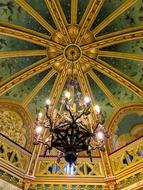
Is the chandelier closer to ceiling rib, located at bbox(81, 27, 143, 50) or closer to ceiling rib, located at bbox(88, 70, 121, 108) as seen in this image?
ceiling rib, located at bbox(81, 27, 143, 50)

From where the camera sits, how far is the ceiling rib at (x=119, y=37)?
397 inches

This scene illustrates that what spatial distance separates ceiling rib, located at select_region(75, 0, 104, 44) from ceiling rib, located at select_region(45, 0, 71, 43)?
0.55m

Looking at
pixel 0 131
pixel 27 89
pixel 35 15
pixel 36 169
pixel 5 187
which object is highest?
pixel 35 15

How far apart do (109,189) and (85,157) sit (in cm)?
152

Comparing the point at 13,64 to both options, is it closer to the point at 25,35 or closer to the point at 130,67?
the point at 25,35

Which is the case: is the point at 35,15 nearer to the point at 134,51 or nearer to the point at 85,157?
the point at 134,51

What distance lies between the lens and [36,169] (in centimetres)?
1027

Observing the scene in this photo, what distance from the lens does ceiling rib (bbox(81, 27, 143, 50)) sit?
33.1 feet

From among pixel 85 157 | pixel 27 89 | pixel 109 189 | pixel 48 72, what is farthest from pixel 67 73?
pixel 109 189

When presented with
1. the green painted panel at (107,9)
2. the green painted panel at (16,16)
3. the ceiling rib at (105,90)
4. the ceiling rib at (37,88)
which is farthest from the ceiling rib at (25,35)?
the green painted panel at (107,9)

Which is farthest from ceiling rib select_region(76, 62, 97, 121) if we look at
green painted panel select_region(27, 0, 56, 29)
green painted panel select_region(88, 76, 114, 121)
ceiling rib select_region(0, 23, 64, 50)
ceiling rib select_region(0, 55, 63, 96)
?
green painted panel select_region(27, 0, 56, 29)

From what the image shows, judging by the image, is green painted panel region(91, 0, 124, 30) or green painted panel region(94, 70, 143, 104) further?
green painted panel region(94, 70, 143, 104)

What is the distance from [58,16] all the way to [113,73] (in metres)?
3.05

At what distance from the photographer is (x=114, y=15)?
10078 mm
